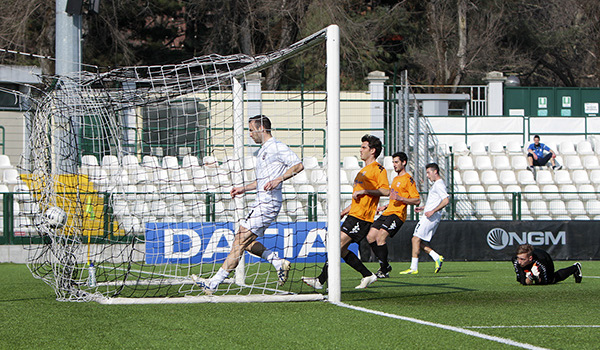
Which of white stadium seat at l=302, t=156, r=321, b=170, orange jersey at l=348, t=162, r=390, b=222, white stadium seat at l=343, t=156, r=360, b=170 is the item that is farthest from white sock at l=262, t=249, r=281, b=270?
white stadium seat at l=343, t=156, r=360, b=170

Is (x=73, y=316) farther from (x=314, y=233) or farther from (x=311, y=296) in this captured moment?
(x=314, y=233)

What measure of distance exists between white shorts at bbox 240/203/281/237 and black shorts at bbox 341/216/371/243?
1.22m

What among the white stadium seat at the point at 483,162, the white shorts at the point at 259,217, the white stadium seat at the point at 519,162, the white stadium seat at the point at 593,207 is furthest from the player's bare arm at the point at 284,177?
the white stadium seat at the point at 519,162

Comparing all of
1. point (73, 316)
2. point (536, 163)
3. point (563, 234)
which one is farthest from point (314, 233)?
point (536, 163)

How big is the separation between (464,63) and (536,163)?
18.1 m

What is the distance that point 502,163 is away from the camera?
23.0 metres

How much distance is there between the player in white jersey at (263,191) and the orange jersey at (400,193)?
153 inches

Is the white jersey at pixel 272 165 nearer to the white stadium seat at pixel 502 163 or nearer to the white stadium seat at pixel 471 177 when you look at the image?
→ the white stadium seat at pixel 471 177

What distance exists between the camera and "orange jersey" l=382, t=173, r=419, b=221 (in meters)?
12.3

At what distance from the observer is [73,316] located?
7.10 m

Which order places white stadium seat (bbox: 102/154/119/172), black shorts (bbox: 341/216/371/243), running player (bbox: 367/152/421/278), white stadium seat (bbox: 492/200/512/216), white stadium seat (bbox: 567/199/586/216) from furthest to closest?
white stadium seat (bbox: 567/199/586/216) < white stadium seat (bbox: 492/200/512/216) < white stadium seat (bbox: 102/154/119/172) < running player (bbox: 367/152/421/278) < black shorts (bbox: 341/216/371/243)

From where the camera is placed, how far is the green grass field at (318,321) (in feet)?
18.5

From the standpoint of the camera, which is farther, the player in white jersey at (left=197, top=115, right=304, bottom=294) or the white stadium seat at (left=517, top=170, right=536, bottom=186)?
the white stadium seat at (left=517, top=170, right=536, bottom=186)

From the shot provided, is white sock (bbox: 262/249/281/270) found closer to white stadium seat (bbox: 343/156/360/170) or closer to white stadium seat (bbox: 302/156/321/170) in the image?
white stadium seat (bbox: 302/156/321/170)
